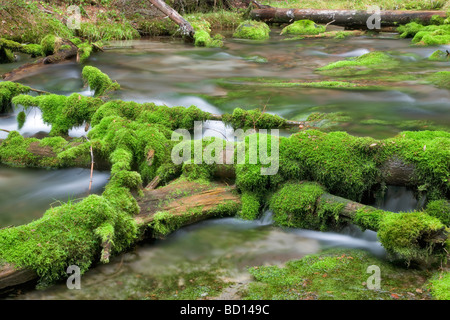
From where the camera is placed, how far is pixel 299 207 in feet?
15.1

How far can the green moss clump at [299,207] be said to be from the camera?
15.1 ft

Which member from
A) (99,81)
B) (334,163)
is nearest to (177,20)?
(99,81)

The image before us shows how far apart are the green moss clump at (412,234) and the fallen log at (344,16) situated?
47.8 ft

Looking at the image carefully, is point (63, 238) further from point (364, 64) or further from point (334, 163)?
point (364, 64)

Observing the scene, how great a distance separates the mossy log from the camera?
455 cm

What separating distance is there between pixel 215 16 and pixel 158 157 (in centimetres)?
1434

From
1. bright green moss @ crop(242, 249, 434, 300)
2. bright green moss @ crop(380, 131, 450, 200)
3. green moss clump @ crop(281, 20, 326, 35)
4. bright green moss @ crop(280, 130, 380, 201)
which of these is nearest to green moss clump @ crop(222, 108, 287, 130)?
bright green moss @ crop(280, 130, 380, 201)

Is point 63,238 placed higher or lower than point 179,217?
higher

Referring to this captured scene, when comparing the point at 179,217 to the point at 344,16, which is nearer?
the point at 179,217

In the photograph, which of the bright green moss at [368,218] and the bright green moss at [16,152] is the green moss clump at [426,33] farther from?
the bright green moss at [16,152]

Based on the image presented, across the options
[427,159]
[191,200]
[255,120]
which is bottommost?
[191,200]

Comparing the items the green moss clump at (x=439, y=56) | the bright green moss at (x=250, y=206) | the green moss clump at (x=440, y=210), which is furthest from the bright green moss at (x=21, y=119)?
the green moss clump at (x=439, y=56)

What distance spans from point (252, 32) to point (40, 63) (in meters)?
8.15
